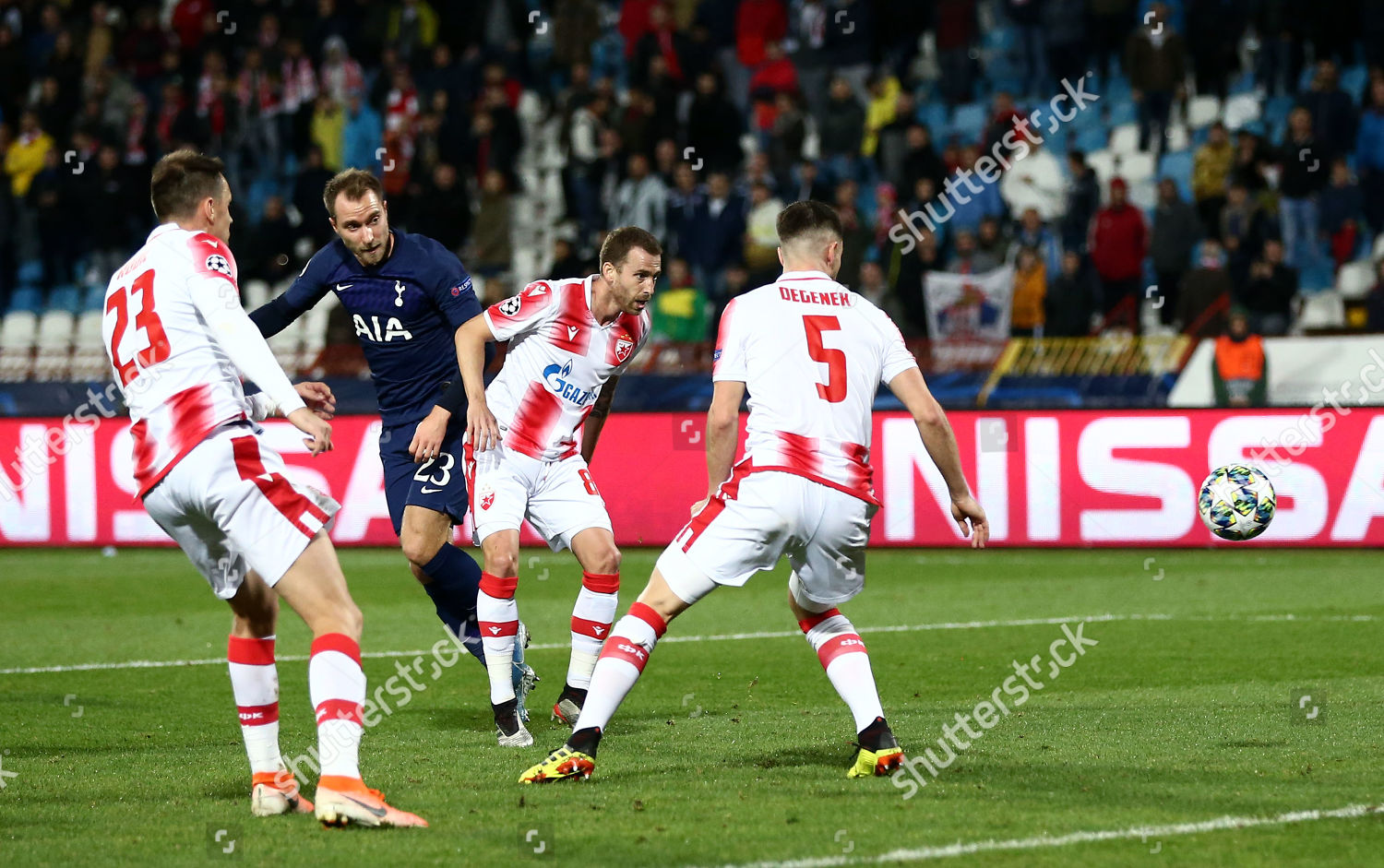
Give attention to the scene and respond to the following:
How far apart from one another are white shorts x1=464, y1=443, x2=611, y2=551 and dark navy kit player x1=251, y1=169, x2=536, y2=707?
198 mm

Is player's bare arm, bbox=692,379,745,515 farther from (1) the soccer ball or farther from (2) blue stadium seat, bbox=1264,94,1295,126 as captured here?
(2) blue stadium seat, bbox=1264,94,1295,126

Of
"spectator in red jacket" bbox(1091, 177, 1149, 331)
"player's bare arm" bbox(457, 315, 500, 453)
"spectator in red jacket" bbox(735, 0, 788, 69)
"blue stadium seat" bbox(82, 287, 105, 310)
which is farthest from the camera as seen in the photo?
"spectator in red jacket" bbox(735, 0, 788, 69)

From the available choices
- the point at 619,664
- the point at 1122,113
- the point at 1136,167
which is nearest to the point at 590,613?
the point at 619,664

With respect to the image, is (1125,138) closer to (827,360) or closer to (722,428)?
(827,360)

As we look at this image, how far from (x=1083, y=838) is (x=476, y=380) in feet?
10.6

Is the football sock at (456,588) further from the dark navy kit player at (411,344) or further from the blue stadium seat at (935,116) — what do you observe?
the blue stadium seat at (935,116)

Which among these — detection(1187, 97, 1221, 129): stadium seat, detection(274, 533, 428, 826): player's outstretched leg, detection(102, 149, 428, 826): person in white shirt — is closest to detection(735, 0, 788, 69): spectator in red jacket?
detection(1187, 97, 1221, 129): stadium seat

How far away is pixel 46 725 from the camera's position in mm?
7633

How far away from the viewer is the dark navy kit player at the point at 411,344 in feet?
23.7

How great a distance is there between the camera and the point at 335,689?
5137 mm

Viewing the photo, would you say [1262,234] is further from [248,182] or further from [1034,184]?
[248,182]

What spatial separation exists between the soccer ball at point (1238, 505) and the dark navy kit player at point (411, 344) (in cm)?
409

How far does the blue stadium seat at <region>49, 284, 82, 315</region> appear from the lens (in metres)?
21.5

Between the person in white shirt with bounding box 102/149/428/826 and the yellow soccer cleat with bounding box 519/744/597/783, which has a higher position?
the person in white shirt with bounding box 102/149/428/826
